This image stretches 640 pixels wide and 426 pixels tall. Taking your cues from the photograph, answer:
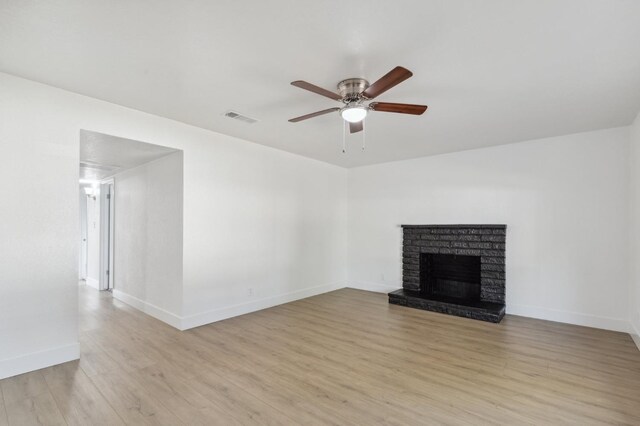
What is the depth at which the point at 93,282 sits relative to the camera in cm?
651

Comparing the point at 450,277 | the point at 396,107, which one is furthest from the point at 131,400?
the point at 450,277

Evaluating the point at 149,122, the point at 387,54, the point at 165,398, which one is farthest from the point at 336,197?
the point at 165,398

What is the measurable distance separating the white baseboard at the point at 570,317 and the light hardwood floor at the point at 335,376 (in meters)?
0.19

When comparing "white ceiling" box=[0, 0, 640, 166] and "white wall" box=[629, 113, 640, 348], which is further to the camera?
"white wall" box=[629, 113, 640, 348]

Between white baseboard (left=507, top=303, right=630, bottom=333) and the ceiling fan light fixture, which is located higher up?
the ceiling fan light fixture

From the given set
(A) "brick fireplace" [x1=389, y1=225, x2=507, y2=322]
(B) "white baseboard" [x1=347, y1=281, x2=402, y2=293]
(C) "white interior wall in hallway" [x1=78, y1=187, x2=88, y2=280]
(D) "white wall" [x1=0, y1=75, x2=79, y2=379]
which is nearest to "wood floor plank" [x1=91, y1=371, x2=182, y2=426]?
(D) "white wall" [x1=0, y1=75, x2=79, y2=379]

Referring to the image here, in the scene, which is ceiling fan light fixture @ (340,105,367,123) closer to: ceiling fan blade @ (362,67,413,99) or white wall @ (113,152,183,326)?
ceiling fan blade @ (362,67,413,99)

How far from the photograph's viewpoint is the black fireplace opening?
5035 millimetres

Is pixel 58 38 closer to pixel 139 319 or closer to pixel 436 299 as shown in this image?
pixel 139 319

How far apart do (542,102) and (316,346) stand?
3.49 m

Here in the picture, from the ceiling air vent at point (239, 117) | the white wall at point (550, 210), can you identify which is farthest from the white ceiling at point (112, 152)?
the white wall at point (550, 210)

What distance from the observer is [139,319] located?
4.29 metres

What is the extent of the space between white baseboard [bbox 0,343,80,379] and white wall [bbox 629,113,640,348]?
5.96 meters

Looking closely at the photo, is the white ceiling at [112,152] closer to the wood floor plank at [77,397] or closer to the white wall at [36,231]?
the white wall at [36,231]
